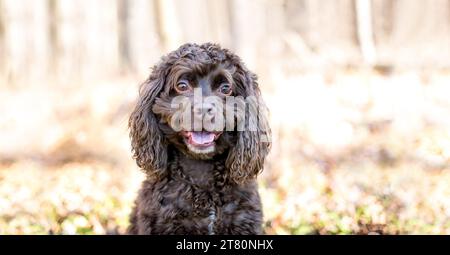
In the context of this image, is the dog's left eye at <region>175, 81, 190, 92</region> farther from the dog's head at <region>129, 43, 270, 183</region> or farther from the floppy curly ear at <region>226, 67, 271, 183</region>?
the floppy curly ear at <region>226, 67, 271, 183</region>

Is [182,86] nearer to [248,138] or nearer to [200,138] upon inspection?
[200,138]

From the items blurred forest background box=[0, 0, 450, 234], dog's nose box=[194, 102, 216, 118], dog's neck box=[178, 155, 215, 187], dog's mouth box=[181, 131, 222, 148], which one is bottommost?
dog's neck box=[178, 155, 215, 187]

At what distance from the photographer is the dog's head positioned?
15.5 feet

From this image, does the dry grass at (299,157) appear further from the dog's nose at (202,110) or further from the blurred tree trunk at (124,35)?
the dog's nose at (202,110)

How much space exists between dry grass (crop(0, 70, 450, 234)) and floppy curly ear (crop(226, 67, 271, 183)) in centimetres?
149

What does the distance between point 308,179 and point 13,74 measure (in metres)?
3.91

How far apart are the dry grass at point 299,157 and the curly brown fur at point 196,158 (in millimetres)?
1465

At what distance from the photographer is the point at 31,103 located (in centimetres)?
790

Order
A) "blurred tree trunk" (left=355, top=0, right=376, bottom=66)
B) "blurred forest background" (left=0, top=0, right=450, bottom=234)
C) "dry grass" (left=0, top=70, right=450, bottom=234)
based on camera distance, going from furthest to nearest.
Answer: "blurred tree trunk" (left=355, top=0, right=376, bottom=66)
"blurred forest background" (left=0, top=0, right=450, bottom=234)
"dry grass" (left=0, top=70, right=450, bottom=234)

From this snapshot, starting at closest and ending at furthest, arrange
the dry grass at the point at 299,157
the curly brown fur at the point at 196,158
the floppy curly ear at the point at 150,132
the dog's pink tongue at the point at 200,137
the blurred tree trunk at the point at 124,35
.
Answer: the dog's pink tongue at the point at 200,137 < the curly brown fur at the point at 196,158 < the floppy curly ear at the point at 150,132 < the dry grass at the point at 299,157 < the blurred tree trunk at the point at 124,35

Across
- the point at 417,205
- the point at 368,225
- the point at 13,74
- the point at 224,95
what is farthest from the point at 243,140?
the point at 13,74

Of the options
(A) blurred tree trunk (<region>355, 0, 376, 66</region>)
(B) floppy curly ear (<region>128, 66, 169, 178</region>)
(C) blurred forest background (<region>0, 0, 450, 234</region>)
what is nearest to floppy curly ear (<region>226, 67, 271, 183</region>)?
(B) floppy curly ear (<region>128, 66, 169, 178</region>)

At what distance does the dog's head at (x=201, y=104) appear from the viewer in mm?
4719

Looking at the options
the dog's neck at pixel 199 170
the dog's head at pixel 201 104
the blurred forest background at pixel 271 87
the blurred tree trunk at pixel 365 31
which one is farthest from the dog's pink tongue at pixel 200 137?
the blurred tree trunk at pixel 365 31
